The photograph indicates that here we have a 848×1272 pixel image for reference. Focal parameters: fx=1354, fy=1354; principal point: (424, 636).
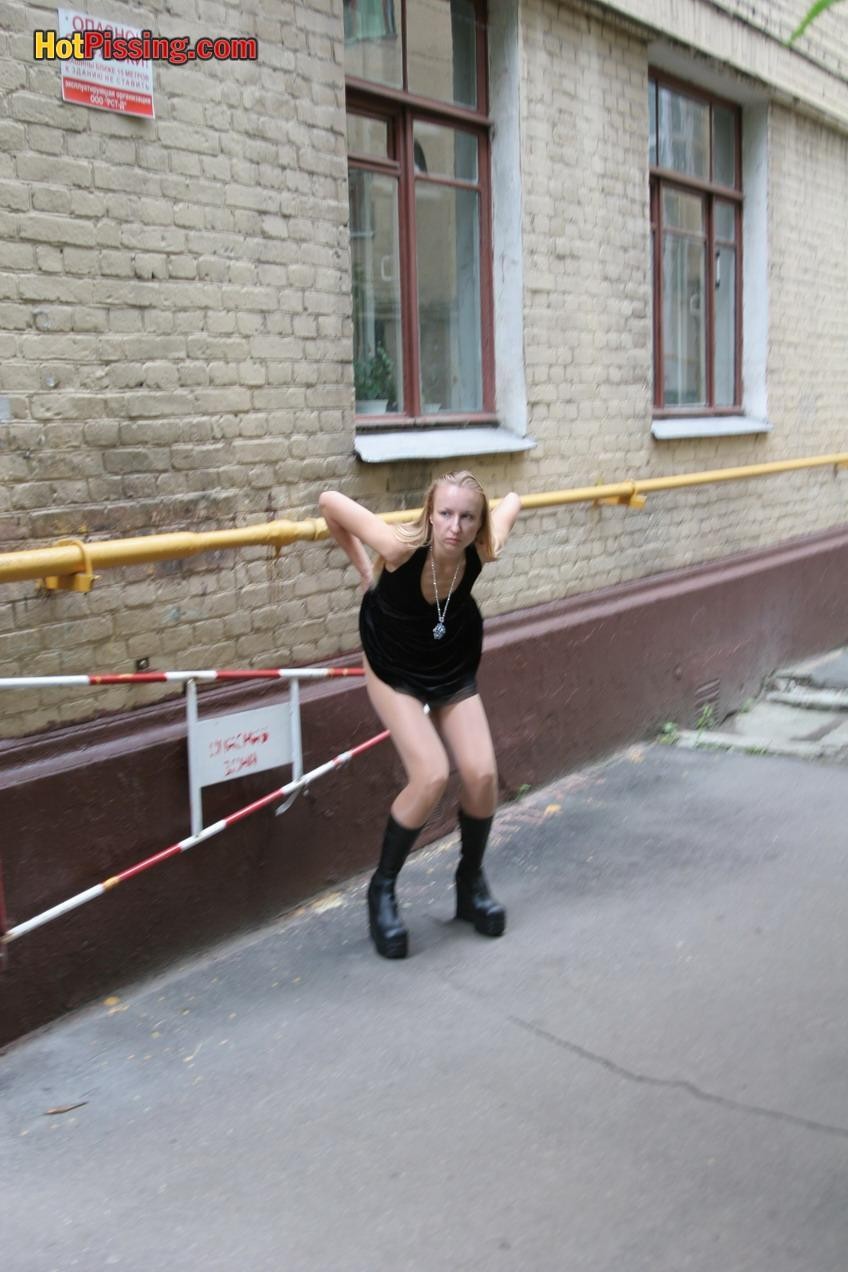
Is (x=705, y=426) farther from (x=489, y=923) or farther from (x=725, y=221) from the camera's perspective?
(x=489, y=923)

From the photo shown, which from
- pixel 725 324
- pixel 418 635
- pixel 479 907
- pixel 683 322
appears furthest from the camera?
pixel 725 324

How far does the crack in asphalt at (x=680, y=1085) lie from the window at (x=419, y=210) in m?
2.79

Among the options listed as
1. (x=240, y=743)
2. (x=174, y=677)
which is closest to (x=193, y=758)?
(x=240, y=743)

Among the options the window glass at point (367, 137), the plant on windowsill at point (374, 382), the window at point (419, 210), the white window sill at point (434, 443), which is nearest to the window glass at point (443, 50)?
the window at point (419, 210)

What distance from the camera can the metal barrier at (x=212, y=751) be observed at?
12.5 ft

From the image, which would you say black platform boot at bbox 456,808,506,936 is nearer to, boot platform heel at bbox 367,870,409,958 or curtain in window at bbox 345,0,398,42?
boot platform heel at bbox 367,870,409,958

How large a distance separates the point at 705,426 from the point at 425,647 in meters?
4.32

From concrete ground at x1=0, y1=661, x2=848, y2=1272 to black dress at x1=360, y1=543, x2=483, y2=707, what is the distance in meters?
0.91

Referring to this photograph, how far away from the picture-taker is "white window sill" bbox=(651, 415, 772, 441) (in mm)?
7652

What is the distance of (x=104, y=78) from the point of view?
13.8 ft

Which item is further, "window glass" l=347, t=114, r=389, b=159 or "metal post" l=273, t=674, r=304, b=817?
"window glass" l=347, t=114, r=389, b=159

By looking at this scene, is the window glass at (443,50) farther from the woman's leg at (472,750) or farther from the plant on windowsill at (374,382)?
the woman's leg at (472,750)

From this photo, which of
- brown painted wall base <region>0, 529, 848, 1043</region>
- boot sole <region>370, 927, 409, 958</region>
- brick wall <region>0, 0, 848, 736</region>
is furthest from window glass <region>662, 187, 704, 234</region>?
boot sole <region>370, 927, 409, 958</region>

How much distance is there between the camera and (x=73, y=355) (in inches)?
164
